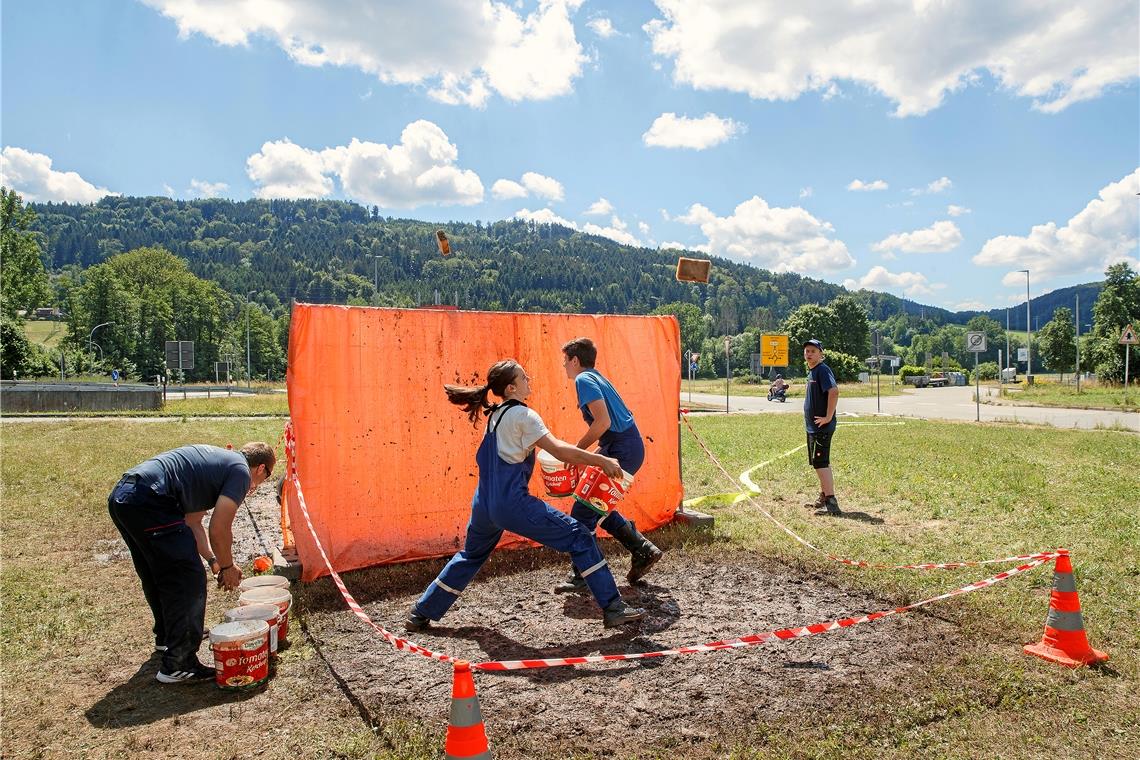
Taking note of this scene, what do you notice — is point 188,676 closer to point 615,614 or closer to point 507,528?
point 507,528

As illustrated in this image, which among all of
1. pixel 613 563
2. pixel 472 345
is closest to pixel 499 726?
pixel 613 563

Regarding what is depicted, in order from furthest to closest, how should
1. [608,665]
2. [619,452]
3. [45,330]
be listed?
1. [45,330]
2. [619,452]
3. [608,665]

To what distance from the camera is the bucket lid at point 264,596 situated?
15.8 ft

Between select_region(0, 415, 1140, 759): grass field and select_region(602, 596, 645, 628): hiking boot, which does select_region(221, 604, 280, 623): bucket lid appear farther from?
select_region(602, 596, 645, 628): hiking boot

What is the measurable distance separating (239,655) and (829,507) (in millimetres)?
6947

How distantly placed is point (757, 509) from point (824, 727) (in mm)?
5378

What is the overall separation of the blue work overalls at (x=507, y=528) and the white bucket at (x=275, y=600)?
91cm

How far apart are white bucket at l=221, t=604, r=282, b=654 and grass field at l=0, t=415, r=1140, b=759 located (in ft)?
0.66

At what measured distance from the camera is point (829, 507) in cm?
880

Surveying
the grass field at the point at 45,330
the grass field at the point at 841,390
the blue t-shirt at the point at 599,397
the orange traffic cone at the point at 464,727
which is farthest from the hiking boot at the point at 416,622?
the grass field at the point at 45,330

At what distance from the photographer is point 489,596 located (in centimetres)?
587

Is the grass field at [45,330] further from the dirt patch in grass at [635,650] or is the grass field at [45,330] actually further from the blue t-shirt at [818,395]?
the dirt patch in grass at [635,650]

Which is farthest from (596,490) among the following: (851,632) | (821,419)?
(821,419)

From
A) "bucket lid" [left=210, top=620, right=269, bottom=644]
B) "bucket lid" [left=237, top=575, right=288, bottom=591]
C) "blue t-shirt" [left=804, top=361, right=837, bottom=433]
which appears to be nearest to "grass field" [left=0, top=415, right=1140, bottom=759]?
"bucket lid" [left=210, top=620, right=269, bottom=644]
